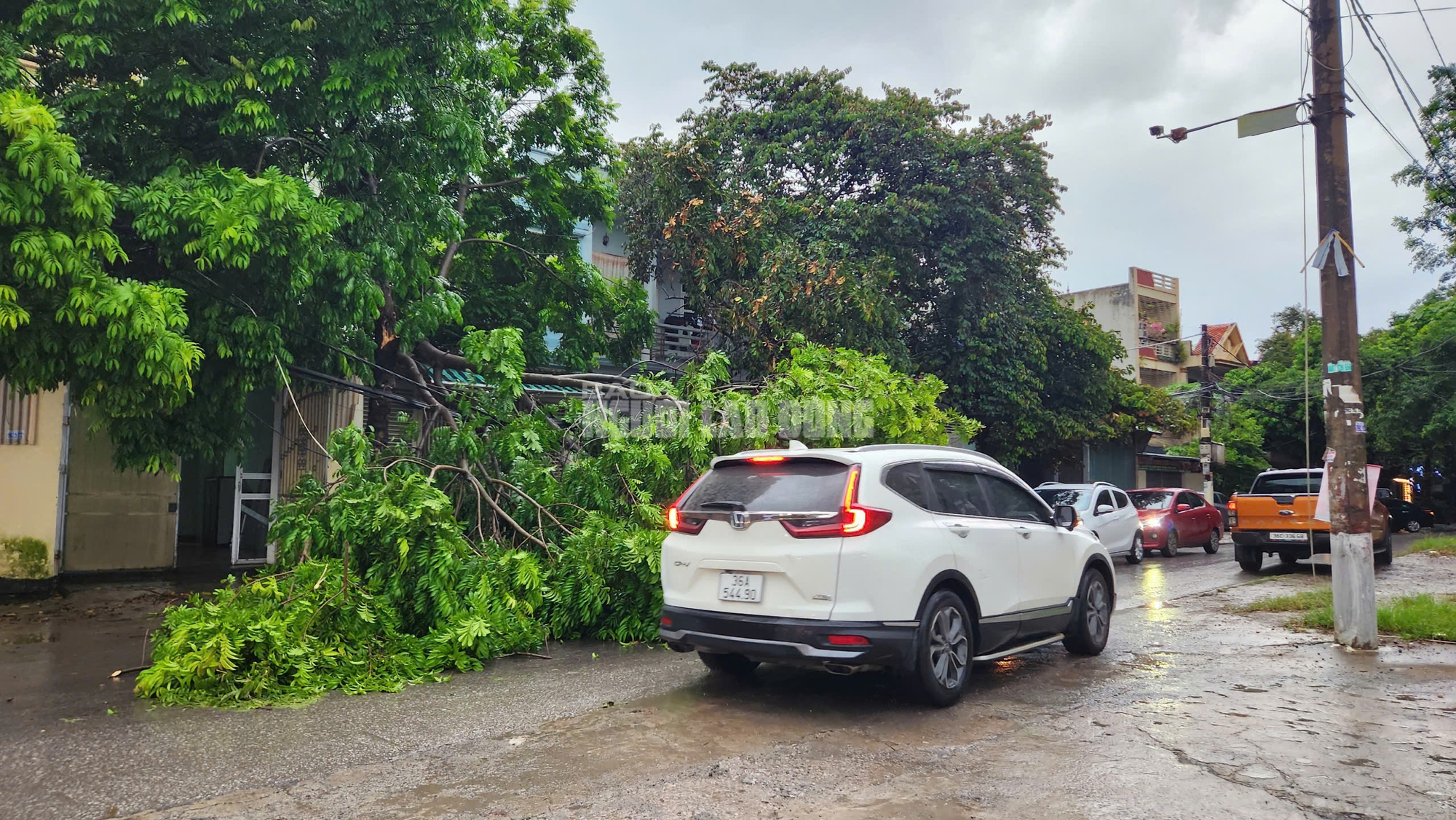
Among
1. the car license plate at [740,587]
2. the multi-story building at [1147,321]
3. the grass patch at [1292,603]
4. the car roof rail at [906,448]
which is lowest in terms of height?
the grass patch at [1292,603]

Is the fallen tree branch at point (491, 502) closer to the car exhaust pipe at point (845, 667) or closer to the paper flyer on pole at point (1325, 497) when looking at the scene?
the car exhaust pipe at point (845, 667)

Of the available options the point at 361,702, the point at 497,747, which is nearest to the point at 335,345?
the point at 361,702

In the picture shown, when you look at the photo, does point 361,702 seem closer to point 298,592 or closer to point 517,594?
point 298,592

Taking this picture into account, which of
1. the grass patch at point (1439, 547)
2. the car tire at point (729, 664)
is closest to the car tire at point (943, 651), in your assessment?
the car tire at point (729, 664)

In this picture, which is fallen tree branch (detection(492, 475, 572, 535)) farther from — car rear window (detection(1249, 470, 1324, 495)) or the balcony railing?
car rear window (detection(1249, 470, 1324, 495))

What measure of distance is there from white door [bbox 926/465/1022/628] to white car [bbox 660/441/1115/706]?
1cm

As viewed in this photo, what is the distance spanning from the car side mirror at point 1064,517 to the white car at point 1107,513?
9.61 meters

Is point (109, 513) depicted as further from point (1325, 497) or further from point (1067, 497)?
point (1067, 497)

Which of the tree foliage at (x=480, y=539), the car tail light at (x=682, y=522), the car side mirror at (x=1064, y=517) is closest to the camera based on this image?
the car tail light at (x=682, y=522)

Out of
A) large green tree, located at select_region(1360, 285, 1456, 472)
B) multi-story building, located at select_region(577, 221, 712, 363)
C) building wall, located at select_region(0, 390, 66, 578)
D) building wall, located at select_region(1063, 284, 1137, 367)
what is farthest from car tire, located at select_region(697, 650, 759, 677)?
building wall, located at select_region(1063, 284, 1137, 367)

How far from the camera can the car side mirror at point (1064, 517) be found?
7527 millimetres

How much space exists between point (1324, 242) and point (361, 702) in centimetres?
888

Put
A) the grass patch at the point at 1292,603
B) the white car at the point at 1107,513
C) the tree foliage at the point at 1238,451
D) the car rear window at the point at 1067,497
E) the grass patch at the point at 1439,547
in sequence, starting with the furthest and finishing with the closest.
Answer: the tree foliage at the point at 1238,451 → the grass patch at the point at 1439,547 → the car rear window at the point at 1067,497 → the white car at the point at 1107,513 → the grass patch at the point at 1292,603

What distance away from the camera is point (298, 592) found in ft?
23.2
